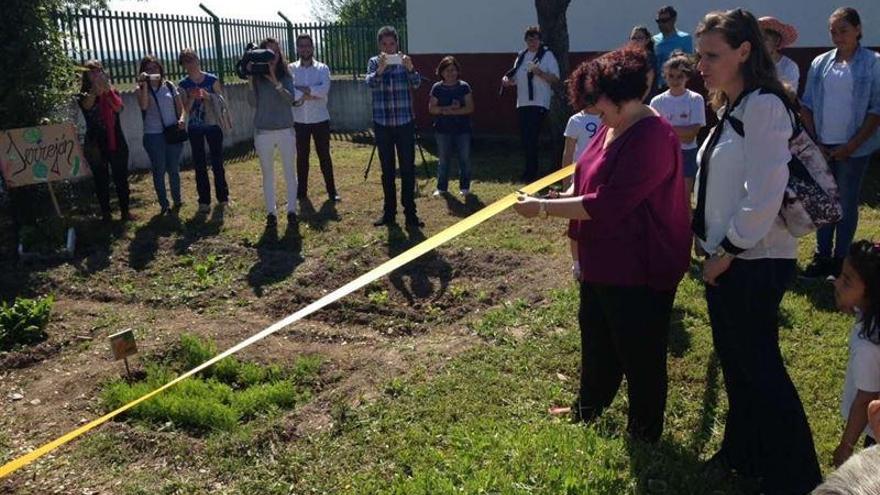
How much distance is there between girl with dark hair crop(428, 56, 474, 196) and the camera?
10.3m

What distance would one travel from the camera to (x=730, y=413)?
3568 millimetres

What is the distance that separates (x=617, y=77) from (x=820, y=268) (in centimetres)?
406

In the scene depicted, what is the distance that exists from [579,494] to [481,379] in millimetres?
1583

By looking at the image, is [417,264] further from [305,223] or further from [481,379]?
[481,379]

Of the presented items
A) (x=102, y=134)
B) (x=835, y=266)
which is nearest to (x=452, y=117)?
(x=102, y=134)

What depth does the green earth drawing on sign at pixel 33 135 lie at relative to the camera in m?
8.16

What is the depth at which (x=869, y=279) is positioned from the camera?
3100 mm

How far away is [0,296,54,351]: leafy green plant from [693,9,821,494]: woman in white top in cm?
481

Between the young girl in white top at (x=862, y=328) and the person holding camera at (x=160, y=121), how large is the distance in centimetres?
804

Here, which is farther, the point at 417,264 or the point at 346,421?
the point at 417,264

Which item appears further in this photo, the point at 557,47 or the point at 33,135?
the point at 557,47

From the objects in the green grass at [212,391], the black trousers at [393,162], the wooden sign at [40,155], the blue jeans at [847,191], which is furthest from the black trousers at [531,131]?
the green grass at [212,391]

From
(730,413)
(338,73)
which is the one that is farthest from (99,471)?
(338,73)

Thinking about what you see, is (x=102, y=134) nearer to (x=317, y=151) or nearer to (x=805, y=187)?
(x=317, y=151)
